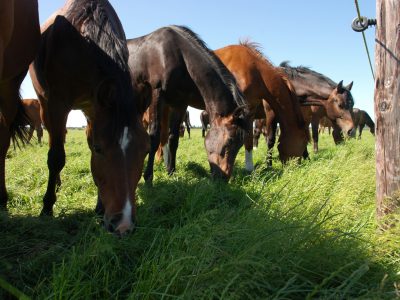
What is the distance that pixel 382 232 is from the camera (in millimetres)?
2516

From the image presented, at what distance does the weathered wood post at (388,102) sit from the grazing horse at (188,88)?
1.97 m

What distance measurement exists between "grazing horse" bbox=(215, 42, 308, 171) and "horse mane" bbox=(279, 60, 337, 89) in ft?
5.65

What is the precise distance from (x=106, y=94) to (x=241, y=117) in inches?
90.1

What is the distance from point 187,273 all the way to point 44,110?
3184 millimetres

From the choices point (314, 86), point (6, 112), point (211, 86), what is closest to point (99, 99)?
point (6, 112)

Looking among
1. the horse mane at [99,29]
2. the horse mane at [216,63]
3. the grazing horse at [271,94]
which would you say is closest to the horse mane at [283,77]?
the grazing horse at [271,94]

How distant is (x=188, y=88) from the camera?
537 cm

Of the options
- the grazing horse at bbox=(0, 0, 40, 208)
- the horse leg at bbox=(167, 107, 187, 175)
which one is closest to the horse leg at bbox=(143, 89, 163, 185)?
the horse leg at bbox=(167, 107, 187, 175)

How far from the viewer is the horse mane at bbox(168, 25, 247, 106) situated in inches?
185

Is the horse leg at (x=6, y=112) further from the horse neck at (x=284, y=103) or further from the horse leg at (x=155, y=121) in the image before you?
the horse neck at (x=284, y=103)

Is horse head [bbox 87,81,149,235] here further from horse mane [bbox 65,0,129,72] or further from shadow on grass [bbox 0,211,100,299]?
horse mane [bbox 65,0,129,72]

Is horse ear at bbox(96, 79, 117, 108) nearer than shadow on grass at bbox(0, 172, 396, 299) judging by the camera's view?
No

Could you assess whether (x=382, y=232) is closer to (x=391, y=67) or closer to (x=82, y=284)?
(x=391, y=67)

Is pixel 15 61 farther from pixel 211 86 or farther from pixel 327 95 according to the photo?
pixel 327 95
